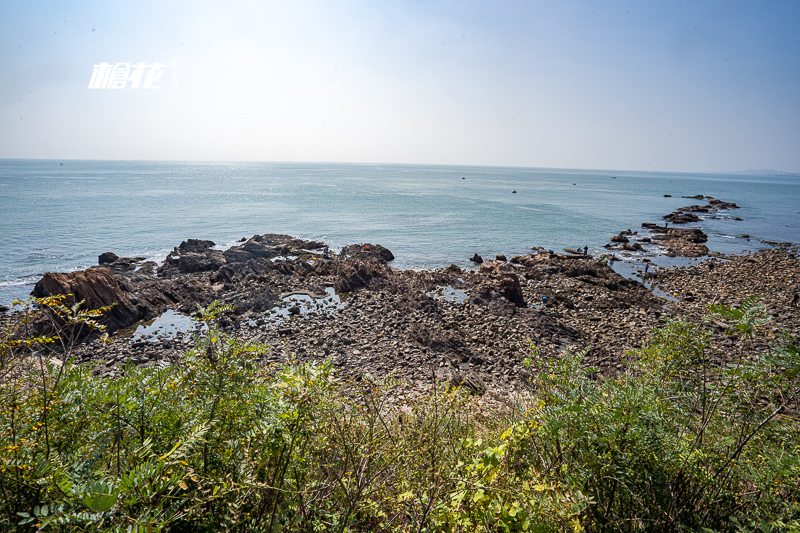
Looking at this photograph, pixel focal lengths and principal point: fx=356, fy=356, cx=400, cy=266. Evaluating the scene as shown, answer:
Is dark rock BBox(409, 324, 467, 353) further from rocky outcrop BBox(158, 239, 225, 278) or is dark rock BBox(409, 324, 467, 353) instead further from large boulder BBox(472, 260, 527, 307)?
rocky outcrop BBox(158, 239, 225, 278)

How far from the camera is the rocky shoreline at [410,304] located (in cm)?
1659

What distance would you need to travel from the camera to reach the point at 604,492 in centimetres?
372

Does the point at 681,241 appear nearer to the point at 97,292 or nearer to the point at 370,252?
the point at 370,252

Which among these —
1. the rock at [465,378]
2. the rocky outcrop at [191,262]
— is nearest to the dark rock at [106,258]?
the rocky outcrop at [191,262]

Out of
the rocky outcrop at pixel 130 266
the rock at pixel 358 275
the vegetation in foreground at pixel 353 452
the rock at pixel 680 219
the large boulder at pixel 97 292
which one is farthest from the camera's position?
the rock at pixel 680 219

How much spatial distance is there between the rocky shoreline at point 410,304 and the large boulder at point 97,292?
0.08 metres

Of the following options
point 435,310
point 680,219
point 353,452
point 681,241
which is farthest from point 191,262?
point 680,219

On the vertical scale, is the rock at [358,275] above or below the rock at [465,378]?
above

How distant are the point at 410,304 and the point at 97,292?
59.3 feet

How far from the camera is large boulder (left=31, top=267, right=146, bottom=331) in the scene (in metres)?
19.1

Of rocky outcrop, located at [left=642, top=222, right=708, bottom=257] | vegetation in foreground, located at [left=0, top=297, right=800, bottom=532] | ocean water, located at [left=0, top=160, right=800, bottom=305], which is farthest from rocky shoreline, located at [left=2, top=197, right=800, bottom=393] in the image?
vegetation in foreground, located at [left=0, top=297, right=800, bottom=532]

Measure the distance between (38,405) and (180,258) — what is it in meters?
31.2

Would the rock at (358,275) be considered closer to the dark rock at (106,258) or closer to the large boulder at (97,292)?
the large boulder at (97,292)

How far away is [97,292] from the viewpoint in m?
20.2
